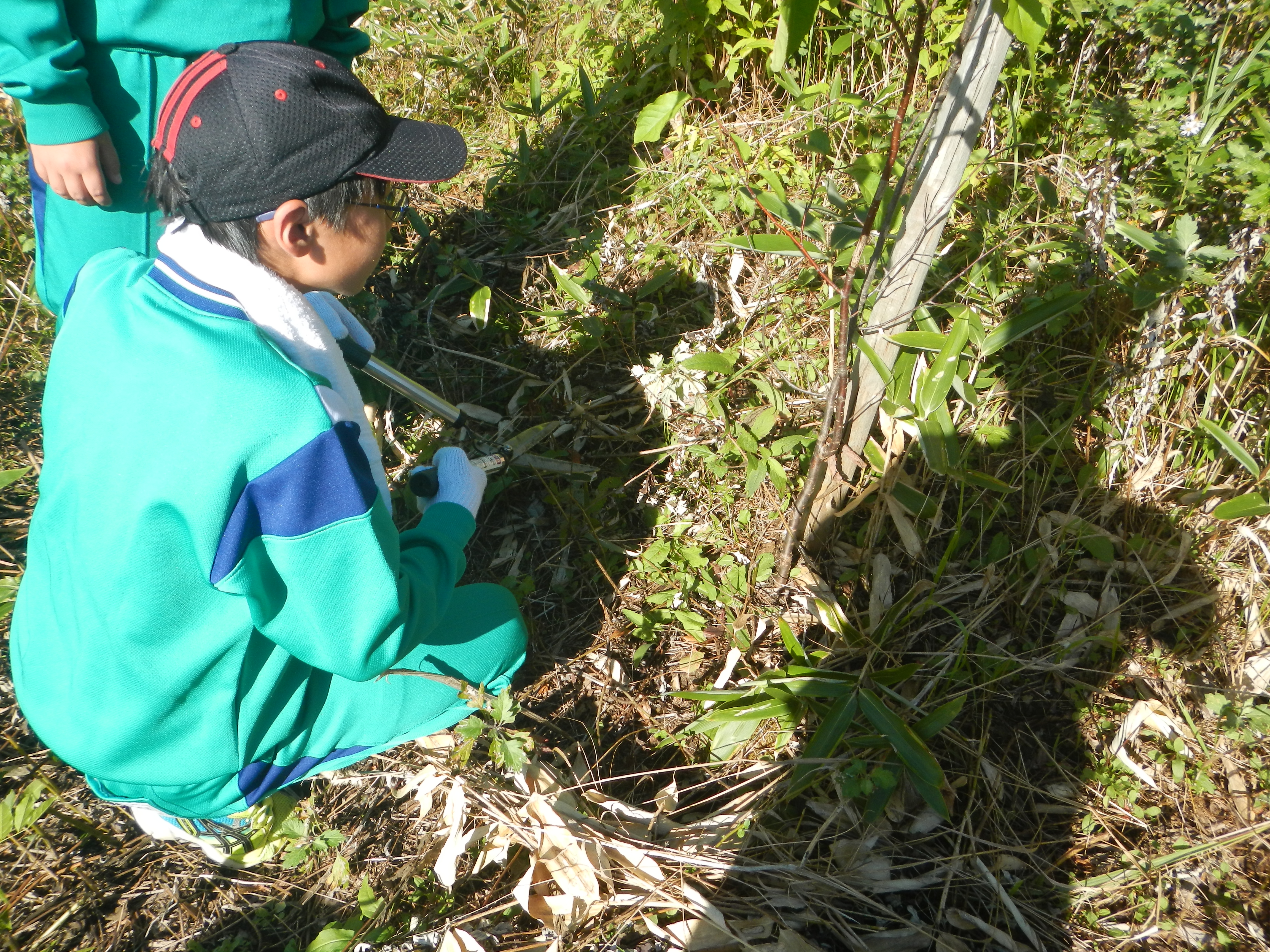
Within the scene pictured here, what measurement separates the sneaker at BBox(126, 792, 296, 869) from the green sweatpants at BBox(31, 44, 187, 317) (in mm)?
1166

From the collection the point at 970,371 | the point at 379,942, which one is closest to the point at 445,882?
the point at 379,942

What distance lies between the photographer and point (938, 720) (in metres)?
1.80

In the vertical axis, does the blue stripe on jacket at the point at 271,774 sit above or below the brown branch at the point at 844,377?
below

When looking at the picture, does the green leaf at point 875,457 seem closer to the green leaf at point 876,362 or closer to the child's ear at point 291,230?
the green leaf at point 876,362

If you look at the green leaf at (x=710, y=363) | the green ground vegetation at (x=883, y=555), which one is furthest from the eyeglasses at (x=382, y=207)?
the green leaf at (x=710, y=363)

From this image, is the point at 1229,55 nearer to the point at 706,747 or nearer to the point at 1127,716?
the point at 1127,716

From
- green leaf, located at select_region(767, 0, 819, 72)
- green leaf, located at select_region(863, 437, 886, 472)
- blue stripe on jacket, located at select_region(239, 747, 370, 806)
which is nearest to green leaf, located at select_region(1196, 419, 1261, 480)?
green leaf, located at select_region(863, 437, 886, 472)

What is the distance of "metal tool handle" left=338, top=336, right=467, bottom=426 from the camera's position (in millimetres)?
1857

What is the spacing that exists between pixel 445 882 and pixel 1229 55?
102 inches

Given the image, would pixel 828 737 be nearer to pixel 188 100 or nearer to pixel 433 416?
pixel 433 416

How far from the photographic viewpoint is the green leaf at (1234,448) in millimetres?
1837

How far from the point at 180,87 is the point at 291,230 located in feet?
0.93

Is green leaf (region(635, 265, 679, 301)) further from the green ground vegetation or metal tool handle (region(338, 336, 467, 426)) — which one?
metal tool handle (region(338, 336, 467, 426))

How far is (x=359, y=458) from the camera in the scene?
53.1 inches
